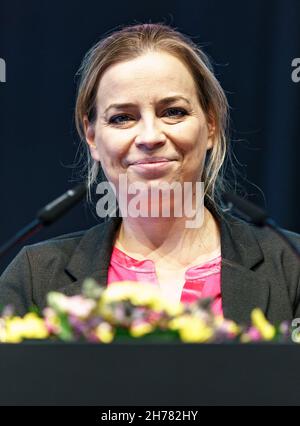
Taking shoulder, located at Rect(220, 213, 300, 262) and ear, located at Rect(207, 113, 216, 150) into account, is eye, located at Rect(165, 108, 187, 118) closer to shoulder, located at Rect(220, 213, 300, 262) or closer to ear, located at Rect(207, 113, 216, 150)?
ear, located at Rect(207, 113, 216, 150)

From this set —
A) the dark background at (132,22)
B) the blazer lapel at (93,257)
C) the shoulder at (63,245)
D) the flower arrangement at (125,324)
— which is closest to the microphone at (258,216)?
the flower arrangement at (125,324)

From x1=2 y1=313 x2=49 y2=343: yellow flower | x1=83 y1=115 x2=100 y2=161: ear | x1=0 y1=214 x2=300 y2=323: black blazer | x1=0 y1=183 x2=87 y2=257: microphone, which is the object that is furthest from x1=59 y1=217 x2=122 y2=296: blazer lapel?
x1=2 y1=313 x2=49 y2=343: yellow flower

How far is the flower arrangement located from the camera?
92 cm

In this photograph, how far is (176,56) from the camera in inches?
63.9

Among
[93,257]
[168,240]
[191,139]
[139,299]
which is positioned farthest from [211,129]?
[139,299]

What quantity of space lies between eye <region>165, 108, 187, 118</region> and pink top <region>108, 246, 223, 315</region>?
285 millimetres

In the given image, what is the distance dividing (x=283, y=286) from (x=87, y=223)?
0.66 metres

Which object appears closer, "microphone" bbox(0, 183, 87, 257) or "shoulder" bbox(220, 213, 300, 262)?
"microphone" bbox(0, 183, 87, 257)

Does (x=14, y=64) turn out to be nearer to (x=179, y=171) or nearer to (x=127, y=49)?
(x=127, y=49)

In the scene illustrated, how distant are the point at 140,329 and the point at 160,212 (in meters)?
0.69

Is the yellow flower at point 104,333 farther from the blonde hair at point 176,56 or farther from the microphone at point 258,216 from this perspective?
the blonde hair at point 176,56

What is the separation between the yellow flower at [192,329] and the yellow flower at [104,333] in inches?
2.7

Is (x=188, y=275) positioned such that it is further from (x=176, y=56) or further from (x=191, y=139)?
(x=176, y=56)

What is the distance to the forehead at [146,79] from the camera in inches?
60.3
